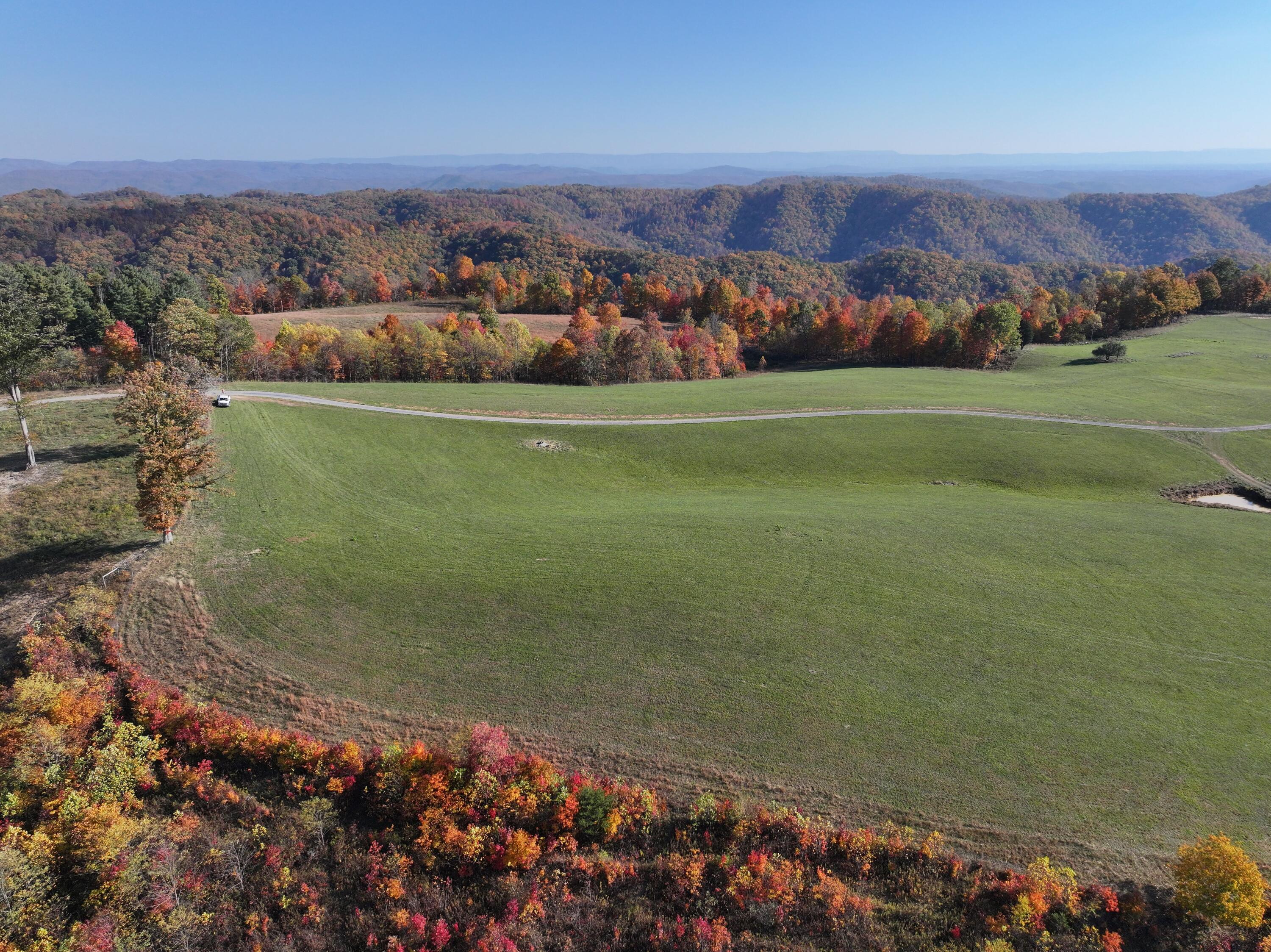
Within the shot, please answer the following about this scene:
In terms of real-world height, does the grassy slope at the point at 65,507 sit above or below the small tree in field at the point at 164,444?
below

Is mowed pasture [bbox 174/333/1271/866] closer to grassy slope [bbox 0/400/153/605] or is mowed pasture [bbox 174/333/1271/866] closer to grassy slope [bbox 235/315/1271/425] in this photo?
grassy slope [bbox 0/400/153/605]

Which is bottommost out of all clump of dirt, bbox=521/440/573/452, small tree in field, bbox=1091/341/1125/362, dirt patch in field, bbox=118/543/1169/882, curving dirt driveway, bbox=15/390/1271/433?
dirt patch in field, bbox=118/543/1169/882

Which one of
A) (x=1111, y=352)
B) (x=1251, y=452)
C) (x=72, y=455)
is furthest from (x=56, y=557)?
(x=1111, y=352)

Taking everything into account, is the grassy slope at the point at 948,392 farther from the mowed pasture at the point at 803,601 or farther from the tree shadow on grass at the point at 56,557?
the tree shadow on grass at the point at 56,557

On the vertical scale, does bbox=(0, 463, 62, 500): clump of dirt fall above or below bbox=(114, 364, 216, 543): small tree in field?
below

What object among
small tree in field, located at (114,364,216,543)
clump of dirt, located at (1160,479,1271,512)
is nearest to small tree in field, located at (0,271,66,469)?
small tree in field, located at (114,364,216,543)

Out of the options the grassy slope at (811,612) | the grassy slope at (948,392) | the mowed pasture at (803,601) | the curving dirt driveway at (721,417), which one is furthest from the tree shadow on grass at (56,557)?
the grassy slope at (948,392)
